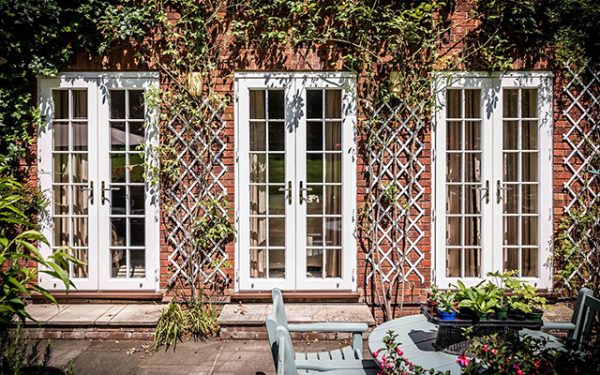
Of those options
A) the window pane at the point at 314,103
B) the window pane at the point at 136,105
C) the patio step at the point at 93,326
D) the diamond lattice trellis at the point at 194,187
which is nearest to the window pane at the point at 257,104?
the diamond lattice trellis at the point at 194,187

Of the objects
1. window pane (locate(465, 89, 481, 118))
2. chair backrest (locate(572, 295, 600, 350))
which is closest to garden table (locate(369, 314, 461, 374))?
chair backrest (locate(572, 295, 600, 350))

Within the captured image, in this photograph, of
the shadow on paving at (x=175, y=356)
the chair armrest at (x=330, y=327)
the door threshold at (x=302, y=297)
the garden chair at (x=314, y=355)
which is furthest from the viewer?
A: the door threshold at (x=302, y=297)

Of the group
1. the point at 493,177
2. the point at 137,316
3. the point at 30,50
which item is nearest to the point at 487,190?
the point at 493,177

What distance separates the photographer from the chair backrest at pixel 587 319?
296 centimetres

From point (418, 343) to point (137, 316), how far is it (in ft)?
9.55

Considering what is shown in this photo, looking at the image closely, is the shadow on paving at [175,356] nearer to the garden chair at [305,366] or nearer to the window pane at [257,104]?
the garden chair at [305,366]

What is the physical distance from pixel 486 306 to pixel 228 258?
9.79ft

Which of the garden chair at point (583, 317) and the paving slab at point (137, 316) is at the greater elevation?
the garden chair at point (583, 317)

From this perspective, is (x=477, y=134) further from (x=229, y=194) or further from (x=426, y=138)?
(x=229, y=194)

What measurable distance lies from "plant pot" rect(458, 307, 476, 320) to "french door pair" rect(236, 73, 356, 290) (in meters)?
2.32

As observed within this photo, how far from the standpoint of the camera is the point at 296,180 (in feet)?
17.2

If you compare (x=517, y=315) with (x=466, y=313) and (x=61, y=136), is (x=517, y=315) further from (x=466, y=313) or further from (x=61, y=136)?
(x=61, y=136)

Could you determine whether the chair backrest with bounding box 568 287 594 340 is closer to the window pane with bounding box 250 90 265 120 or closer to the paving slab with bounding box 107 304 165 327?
the window pane with bounding box 250 90 265 120

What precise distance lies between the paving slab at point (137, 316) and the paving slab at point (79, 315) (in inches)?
7.6
